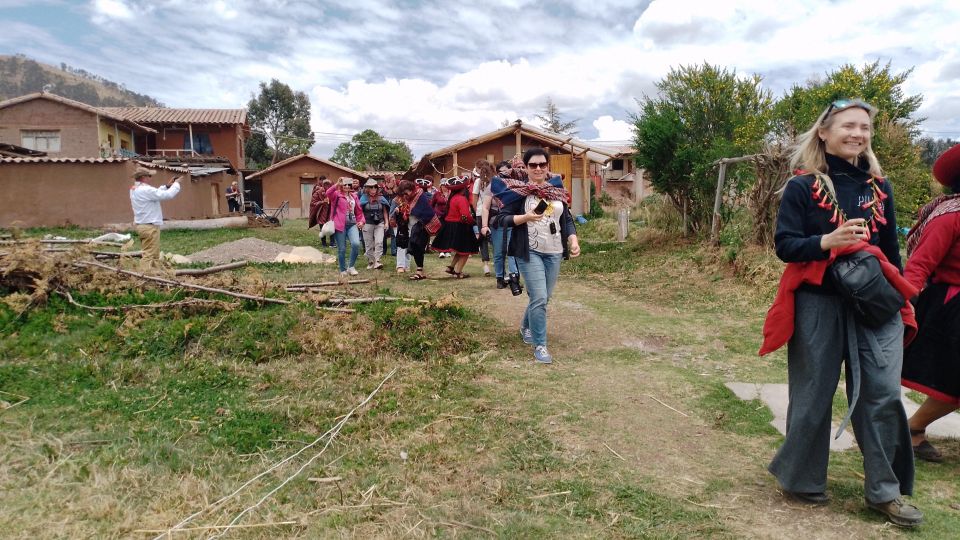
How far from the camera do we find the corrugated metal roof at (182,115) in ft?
123

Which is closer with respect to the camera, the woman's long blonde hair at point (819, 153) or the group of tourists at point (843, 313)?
the group of tourists at point (843, 313)

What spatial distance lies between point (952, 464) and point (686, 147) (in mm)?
8652

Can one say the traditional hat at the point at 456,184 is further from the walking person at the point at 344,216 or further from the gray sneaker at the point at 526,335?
the gray sneaker at the point at 526,335

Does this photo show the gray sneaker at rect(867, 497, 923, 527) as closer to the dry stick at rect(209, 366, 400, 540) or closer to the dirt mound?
the dry stick at rect(209, 366, 400, 540)

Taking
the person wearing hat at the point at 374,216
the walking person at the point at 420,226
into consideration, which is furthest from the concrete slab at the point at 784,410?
the person wearing hat at the point at 374,216

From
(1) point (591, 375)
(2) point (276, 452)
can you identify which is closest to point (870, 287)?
(1) point (591, 375)

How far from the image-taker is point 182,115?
38656 millimetres

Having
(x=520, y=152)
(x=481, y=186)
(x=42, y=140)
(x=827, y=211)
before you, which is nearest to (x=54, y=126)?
(x=42, y=140)

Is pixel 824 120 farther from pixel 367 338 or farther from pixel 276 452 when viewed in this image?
pixel 367 338

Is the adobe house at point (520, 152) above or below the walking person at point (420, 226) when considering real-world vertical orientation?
above

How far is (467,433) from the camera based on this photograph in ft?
11.5

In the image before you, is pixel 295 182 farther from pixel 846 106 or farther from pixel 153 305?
pixel 846 106

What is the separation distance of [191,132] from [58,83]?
369 feet

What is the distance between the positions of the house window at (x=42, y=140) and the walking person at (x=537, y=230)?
109ft
